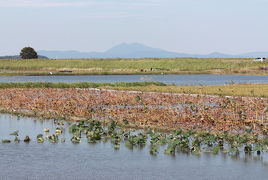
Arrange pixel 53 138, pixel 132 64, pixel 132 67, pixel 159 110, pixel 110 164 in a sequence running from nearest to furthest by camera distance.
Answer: pixel 110 164, pixel 53 138, pixel 159 110, pixel 132 67, pixel 132 64

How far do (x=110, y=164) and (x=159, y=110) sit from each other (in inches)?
535

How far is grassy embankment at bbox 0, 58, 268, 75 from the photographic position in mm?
121312

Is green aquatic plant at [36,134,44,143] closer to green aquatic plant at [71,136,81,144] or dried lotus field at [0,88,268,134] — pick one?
green aquatic plant at [71,136,81,144]

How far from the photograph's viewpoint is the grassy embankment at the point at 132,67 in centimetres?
12131

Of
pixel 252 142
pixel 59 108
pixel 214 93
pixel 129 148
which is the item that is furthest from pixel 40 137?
pixel 214 93

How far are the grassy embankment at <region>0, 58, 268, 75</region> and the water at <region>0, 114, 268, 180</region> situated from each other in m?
94.4

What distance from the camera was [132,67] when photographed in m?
135

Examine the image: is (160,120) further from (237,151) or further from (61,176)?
(61,176)

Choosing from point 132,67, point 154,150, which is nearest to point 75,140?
point 154,150

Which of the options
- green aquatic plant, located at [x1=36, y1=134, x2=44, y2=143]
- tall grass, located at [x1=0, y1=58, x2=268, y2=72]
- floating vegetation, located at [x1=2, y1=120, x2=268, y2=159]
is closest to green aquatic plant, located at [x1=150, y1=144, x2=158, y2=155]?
floating vegetation, located at [x1=2, y1=120, x2=268, y2=159]

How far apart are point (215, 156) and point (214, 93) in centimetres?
2560

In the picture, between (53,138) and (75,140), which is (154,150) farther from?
(53,138)

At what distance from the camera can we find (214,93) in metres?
46.8

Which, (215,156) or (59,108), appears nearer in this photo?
(215,156)
